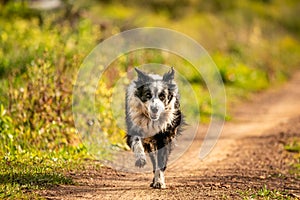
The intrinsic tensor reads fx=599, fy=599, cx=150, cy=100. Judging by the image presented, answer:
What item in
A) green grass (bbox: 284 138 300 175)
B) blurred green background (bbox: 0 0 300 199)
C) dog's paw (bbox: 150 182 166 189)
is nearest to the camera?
dog's paw (bbox: 150 182 166 189)

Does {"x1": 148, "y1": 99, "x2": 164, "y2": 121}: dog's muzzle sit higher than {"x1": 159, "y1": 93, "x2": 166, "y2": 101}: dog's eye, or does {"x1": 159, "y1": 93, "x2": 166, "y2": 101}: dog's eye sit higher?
{"x1": 159, "y1": 93, "x2": 166, "y2": 101}: dog's eye

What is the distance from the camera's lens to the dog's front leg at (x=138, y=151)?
6910 mm

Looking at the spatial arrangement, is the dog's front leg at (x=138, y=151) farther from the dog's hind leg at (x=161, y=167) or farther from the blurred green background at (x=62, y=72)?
the blurred green background at (x=62, y=72)

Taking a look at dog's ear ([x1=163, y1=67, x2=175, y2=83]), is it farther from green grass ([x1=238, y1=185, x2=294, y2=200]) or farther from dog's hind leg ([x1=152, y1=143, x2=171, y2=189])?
green grass ([x1=238, y1=185, x2=294, y2=200])

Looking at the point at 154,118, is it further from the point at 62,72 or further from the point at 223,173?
the point at 62,72

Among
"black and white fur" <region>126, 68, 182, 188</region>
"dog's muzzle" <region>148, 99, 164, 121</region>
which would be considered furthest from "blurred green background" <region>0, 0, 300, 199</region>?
"dog's muzzle" <region>148, 99, 164, 121</region>

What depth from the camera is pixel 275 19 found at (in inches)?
1325

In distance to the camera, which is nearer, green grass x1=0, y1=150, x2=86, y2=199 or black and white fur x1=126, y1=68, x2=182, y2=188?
green grass x1=0, y1=150, x2=86, y2=199

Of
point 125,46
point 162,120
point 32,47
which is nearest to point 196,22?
point 125,46

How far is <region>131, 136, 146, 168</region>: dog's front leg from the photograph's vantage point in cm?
691

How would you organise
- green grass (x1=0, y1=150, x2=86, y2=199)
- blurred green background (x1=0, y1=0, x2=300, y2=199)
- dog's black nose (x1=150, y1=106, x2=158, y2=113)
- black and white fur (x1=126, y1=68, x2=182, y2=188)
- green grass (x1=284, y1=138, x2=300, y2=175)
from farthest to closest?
green grass (x1=284, y1=138, x2=300, y2=175) → blurred green background (x1=0, y1=0, x2=300, y2=199) → black and white fur (x1=126, y1=68, x2=182, y2=188) → dog's black nose (x1=150, y1=106, x2=158, y2=113) → green grass (x1=0, y1=150, x2=86, y2=199)

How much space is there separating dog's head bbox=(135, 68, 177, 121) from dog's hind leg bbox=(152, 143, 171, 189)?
19.3 inches

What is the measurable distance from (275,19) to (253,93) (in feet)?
51.4

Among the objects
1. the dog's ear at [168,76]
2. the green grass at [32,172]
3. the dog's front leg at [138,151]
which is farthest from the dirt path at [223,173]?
the dog's ear at [168,76]
